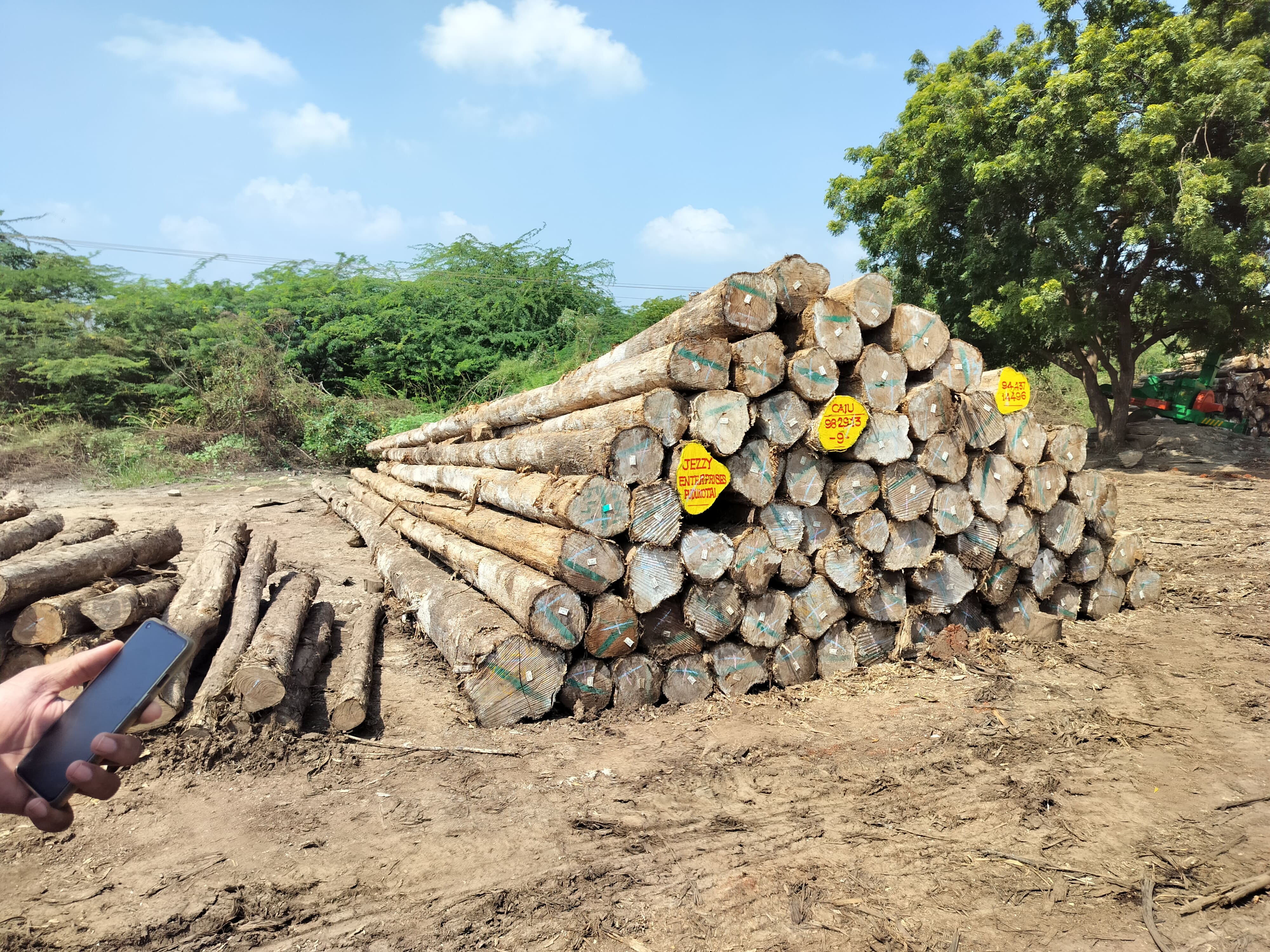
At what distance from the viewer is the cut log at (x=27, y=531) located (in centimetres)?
569

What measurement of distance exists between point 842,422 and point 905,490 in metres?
0.73

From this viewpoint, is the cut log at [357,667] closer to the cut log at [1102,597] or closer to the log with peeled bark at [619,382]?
the log with peeled bark at [619,382]

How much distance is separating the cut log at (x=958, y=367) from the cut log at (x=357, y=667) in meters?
4.33

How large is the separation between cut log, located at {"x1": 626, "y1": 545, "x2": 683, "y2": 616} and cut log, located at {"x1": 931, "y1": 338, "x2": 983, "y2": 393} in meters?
2.31

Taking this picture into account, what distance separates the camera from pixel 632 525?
169 inches

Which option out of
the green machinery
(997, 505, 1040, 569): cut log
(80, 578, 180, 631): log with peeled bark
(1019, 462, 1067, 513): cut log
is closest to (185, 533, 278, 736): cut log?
(80, 578, 180, 631): log with peeled bark

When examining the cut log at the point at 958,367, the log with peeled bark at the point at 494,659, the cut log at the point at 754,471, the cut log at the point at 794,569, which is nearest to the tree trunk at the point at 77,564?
the log with peeled bark at the point at 494,659

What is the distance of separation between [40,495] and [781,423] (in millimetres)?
14760

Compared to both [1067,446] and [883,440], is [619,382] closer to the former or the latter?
[883,440]

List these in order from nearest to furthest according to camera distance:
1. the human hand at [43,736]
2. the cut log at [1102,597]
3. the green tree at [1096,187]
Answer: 1. the human hand at [43,736]
2. the cut log at [1102,597]
3. the green tree at [1096,187]

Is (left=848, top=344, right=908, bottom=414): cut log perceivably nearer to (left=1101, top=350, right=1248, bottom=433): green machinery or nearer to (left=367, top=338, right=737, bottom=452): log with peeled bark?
(left=367, top=338, right=737, bottom=452): log with peeled bark

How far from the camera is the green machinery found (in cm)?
1539

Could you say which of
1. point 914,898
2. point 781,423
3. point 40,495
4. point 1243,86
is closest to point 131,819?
point 914,898

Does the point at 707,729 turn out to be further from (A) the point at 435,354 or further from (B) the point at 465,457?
(A) the point at 435,354
